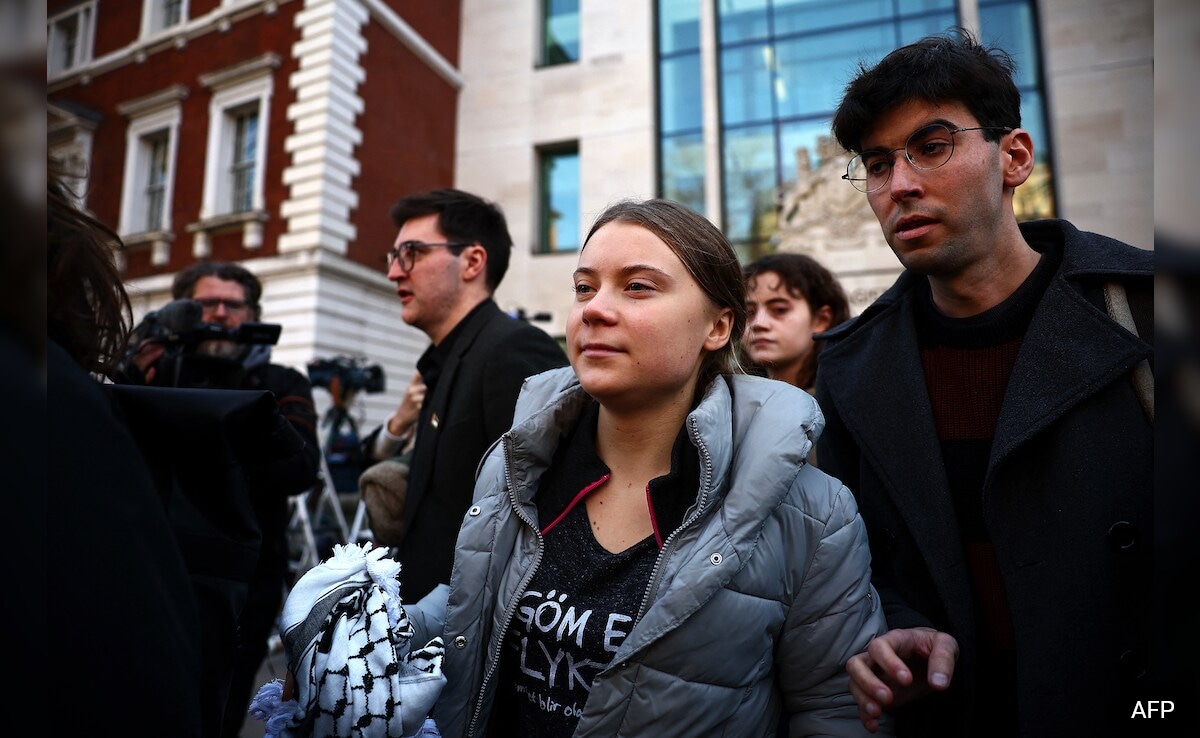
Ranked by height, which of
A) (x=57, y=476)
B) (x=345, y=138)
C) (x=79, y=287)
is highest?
(x=345, y=138)

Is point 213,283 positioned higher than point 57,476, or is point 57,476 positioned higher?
point 213,283

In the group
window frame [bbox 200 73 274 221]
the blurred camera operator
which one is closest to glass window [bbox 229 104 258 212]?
window frame [bbox 200 73 274 221]

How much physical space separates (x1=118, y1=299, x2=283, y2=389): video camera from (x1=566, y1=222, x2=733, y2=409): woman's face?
1704 millimetres

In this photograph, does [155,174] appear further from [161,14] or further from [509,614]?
[509,614]

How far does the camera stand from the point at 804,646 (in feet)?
4.60

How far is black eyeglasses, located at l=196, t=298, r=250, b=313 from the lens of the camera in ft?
11.2

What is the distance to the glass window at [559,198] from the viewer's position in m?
13.9

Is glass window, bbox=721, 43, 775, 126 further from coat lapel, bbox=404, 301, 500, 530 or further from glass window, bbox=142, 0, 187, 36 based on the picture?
coat lapel, bbox=404, 301, 500, 530

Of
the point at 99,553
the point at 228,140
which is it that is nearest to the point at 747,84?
the point at 228,140

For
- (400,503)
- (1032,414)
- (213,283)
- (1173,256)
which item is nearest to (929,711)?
(1032,414)

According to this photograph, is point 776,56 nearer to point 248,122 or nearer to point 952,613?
point 248,122

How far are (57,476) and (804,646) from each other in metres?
1.35

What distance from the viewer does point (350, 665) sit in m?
1.21

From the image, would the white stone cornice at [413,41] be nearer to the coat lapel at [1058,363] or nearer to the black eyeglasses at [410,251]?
the black eyeglasses at [410,251]
